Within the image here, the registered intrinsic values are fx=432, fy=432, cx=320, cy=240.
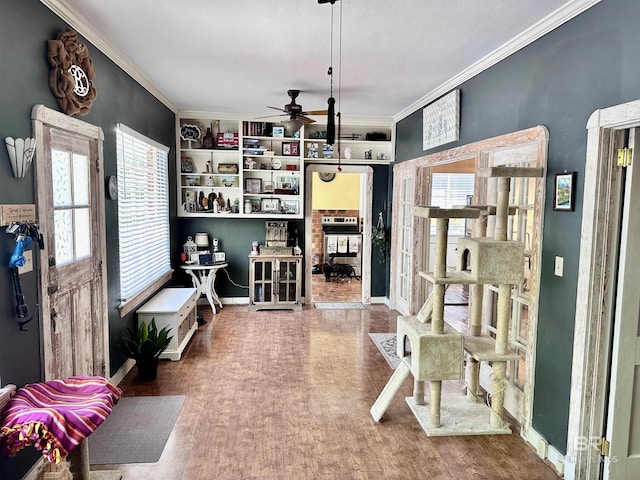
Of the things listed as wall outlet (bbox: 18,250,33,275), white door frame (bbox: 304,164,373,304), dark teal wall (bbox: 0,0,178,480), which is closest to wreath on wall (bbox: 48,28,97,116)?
dark teal wall (bbox: 0,0,178,480)

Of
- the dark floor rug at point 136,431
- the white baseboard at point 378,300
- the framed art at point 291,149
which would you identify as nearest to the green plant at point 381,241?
the white baseboard at point 378,300

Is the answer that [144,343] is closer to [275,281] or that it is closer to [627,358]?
[275,281]

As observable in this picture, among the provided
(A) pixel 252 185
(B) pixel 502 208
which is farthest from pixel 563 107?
(A) pixel 252 185

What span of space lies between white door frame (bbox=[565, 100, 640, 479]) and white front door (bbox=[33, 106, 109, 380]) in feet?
9.50

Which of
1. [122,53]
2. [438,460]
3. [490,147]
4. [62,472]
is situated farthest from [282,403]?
[122,53]

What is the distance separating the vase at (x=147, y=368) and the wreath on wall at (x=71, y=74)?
1998mm

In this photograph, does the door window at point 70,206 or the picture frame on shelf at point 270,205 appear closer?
the door window at point 70,206

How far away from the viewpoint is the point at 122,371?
3682 mm

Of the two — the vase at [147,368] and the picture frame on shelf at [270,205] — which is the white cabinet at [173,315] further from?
the picture frame on shelf at [270,205]

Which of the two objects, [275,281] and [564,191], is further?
[275,281]

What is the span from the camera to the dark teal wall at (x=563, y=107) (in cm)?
209

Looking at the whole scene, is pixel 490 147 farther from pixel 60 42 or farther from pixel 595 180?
pixel 60 42

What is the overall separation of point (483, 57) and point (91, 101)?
285 centimetres

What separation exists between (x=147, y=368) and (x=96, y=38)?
256cm
